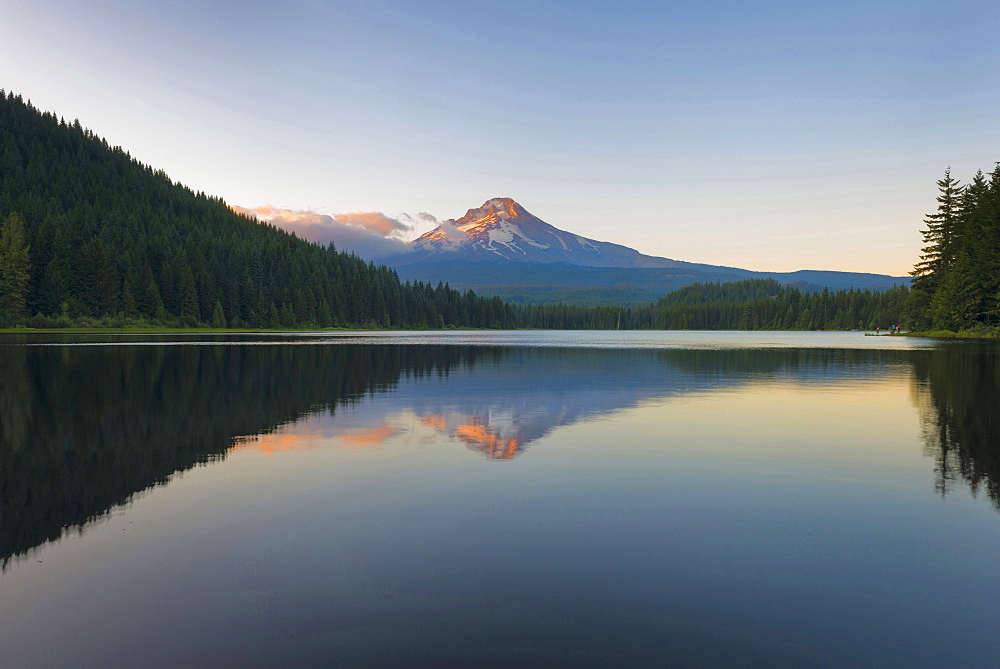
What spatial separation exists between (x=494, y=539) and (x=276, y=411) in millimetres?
15393

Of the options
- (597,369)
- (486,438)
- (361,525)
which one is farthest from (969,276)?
(361,525)

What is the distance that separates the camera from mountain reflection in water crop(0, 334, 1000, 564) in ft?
41.3

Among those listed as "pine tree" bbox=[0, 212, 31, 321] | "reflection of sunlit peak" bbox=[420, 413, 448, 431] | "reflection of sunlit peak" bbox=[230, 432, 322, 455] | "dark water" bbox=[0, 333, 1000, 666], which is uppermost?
"pine tree" bbox=[0, 212, 31, 321]

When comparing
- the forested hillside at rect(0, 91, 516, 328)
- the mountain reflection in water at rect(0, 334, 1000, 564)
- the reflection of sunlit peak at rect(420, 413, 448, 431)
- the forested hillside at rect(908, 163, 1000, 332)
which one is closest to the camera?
the mountain reflection in water at rect(0, 334, 1000, 564)

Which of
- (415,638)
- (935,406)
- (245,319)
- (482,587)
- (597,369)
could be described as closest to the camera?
(415,638)

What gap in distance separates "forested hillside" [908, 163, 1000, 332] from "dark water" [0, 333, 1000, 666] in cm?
8468

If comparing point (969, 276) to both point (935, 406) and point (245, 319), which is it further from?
point (245, 319)

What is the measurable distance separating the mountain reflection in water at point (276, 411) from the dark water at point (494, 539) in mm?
151

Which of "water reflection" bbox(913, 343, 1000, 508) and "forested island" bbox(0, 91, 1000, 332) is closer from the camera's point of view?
"water reflection" bbox(913, 343, 1000, 508)

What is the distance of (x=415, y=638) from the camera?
20.9 feet

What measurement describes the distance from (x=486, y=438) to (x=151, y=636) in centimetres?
1178

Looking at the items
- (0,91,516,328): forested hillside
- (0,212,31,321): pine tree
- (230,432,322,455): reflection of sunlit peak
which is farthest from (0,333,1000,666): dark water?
(0,91,516,328): forested hillside

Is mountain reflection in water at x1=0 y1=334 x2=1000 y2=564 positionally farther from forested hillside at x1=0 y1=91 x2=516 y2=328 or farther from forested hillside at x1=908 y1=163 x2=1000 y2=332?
forested hillside at x1=0 y1=91 x2=516 y2=328

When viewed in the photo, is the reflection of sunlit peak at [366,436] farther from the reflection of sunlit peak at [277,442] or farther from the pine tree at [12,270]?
the pine tree at [12,270]
